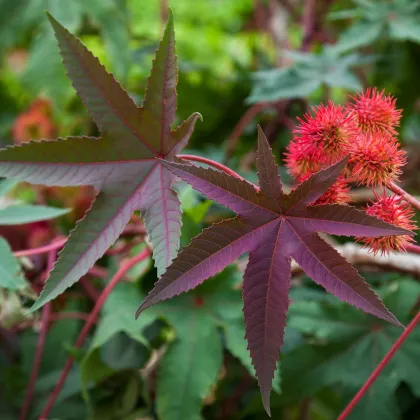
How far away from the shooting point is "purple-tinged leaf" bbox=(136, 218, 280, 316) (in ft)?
1.61

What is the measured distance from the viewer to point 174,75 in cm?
58

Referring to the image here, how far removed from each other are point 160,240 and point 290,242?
121 millimetres

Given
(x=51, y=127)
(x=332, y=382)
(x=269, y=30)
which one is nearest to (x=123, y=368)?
(x=332, y=382)

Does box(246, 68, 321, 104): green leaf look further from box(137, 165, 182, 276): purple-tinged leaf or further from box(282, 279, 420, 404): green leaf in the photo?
box(137, 165, 182, 276): purple-tinged leaf

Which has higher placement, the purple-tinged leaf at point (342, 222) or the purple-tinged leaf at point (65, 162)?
the purple-tinged leaf at point (65, 162)

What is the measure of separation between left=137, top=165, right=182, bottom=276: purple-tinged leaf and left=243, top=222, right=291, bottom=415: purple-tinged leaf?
0.25 ft

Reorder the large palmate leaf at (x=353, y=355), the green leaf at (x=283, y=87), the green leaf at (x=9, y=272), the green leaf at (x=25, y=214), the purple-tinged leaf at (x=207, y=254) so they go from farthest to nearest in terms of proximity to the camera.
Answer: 1. the green leaf at (x=283, y=87)
2. the large palmate leaf at (x=353, y=355)
3. the green leaf at (x=25, y=214)
4. the green leaf at (x=9, y=272)
5. the purple-tinged leaf at (x=207, y=254)

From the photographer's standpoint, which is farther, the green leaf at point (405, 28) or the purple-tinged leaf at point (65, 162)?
the green leaf at point (405, 28)

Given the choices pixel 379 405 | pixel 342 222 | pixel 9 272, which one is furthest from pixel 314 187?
pixel 379 405

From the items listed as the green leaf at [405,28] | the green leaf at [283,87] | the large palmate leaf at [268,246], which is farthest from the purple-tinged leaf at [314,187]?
the green leaf at [405,28]

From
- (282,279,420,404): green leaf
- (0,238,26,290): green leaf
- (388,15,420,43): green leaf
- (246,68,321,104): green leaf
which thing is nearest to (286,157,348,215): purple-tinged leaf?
(0,238,26,290): green leaf

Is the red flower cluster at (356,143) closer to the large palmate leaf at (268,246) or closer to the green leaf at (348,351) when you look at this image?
the large palmate leaf at (268,246)

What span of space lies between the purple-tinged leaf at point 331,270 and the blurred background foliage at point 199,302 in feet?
0.96

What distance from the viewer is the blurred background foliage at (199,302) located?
0.83m
